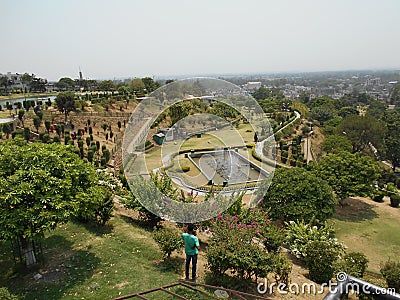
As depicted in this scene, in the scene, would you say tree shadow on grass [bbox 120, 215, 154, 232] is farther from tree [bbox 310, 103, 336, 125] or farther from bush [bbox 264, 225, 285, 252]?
tree [bbox 310, 103, 336, 125]

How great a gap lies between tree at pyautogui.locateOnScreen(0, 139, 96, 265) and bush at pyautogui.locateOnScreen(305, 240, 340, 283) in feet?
19.5

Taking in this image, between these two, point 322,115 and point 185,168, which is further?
point 322,115

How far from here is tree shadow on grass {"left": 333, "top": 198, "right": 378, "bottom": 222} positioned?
15.3 meters

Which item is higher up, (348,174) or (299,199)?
(299,199)

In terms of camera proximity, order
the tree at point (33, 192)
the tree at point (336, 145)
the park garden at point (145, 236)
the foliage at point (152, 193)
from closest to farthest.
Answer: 1. the tree at point (33, 192)
2. the park garden at point (145, 236)
3. the foliage at point (152, 193)
4. the tree at point (336, 145)

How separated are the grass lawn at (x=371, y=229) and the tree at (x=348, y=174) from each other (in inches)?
43.9

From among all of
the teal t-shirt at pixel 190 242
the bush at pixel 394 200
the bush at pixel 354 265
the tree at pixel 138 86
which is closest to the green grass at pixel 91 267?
the teal t-shirt at pixel 190 242

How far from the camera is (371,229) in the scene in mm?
14102

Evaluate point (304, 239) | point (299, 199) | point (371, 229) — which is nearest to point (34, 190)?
point (304, 239)

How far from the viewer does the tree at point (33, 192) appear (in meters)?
5.64

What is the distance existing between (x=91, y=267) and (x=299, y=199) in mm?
8868

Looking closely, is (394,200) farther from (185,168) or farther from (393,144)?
(393,144)

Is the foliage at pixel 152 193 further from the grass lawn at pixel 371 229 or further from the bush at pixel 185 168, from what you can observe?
the grass lawn at pixel 371 229

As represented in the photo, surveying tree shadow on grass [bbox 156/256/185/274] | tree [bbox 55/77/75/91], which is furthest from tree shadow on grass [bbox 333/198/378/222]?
tree [bbox 55/77/75/91]
